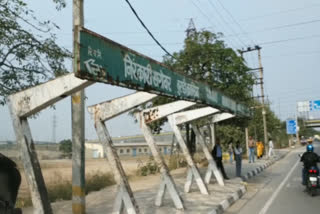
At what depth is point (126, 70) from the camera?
5859mm

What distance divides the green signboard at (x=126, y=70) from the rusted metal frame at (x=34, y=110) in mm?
335

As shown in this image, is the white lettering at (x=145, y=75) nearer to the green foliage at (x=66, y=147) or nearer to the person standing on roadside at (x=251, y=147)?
the person standing on roadside at (x=251, y=147)

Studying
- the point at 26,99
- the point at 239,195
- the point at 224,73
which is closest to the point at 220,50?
the point at 224,73

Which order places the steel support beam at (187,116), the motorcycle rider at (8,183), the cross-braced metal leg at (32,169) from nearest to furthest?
the motorcycle rider at (8,183) → the cross-braced metal leg at (32,169) → the steel support beam at (187,116)

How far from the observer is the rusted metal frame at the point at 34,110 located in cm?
493

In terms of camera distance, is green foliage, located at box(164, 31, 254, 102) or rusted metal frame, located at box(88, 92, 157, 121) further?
green foliage, located at box(164, 31, 254, 102)

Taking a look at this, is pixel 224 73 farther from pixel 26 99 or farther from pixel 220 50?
pixel 26 99

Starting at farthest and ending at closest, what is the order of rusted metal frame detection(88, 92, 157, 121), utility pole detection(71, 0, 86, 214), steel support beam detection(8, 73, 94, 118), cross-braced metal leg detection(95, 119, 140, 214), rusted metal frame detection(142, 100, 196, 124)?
1. rusted metal frame detection(142, 100, 196, 124)
2. utility pole detection(71, 0, 86, 214)
3. rusted metal frame detection(88, 92, 157, 121)
4. cross-braced metal leg detection(95, 119, 140, 214)
5. steel support beam detection(8, 73, 94, 118)

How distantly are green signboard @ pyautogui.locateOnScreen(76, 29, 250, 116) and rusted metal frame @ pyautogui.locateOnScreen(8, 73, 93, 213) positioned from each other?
13.2 inches

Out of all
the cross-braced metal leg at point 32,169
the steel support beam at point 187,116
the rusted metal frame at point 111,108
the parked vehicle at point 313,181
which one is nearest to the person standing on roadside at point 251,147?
the parked vehicle at point 313,181

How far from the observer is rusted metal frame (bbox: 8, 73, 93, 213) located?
16.2ft

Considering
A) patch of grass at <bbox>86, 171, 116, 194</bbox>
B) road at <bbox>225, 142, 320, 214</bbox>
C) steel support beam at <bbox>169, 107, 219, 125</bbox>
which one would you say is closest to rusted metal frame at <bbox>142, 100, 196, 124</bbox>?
steel support beam at <bbox>169, 107, 219, 125</bbox>

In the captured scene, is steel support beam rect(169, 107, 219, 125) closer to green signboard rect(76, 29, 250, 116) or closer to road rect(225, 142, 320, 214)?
green signboard rect(76, 29, 250, 116)

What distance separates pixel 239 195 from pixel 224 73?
5.74 metres
